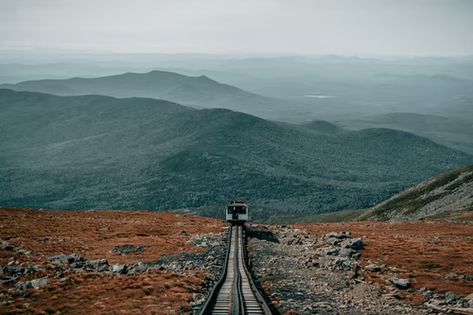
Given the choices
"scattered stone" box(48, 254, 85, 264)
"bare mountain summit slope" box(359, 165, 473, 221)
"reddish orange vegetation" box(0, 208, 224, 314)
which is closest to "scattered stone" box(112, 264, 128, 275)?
"reddish orange vegetation" box(0, 208, 224, 314)

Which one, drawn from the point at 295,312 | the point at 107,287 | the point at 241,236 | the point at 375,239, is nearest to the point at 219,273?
the point at 107,287

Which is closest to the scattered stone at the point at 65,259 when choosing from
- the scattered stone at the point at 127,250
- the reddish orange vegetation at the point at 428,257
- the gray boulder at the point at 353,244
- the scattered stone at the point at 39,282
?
the scattered stone at the point at 127,250

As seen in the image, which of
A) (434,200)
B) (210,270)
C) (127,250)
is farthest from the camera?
(434,200)

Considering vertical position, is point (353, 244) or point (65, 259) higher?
point (65, 259)

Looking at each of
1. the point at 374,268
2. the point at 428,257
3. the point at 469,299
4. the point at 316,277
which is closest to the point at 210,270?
the point at 316,277

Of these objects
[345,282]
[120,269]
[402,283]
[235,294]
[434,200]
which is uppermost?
[235,294]

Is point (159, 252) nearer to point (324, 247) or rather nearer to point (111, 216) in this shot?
point (324, 247)

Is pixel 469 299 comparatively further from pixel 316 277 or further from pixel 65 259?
pixel 65 259
